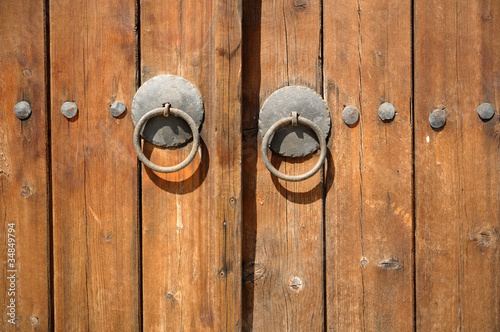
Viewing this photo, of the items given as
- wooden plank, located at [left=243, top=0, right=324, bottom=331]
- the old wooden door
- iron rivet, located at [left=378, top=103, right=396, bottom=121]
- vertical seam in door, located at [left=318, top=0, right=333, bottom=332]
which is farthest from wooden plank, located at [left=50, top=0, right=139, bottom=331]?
iron rivet, located at [left=378, top=103, right=396, bottom=121]

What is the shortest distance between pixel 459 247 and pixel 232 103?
20.1 inches

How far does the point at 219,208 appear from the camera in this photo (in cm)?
62

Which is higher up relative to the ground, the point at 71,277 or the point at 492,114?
the point at 492,114

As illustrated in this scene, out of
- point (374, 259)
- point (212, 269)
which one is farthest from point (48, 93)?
point (374, 259)

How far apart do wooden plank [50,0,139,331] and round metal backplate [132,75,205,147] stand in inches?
1.2

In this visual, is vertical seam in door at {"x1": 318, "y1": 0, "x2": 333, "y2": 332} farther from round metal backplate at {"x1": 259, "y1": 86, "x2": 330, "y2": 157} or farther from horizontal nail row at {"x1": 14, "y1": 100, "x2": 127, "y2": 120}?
horizontal nail row at {"x1": 14, "y1": 100, "x2": 127, "y2": 120}

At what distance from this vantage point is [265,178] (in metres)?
0.68

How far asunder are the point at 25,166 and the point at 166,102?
30 cm

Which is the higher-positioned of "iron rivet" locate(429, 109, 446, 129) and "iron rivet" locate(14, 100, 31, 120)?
"iron rivet" locate(14, 100, 31, 120)

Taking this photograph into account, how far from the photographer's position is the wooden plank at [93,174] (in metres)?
0.67

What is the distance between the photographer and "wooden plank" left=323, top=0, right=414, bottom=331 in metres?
0.66

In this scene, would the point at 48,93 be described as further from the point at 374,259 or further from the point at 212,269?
the point at 374,259

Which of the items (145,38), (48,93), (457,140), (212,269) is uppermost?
(145,38)

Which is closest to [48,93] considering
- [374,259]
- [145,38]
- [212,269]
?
[145,38]
